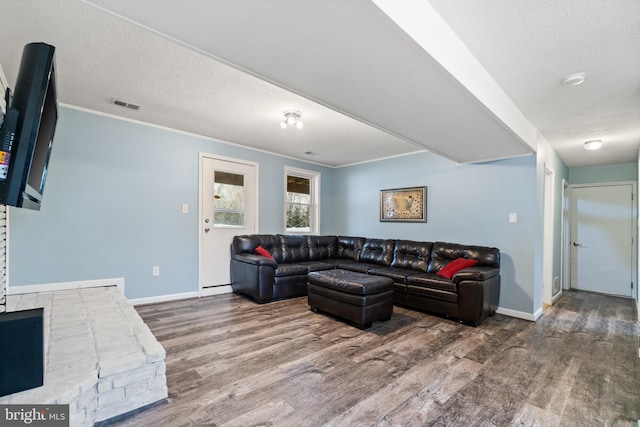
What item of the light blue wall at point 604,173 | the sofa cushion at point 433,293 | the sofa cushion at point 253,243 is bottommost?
the sofa cushion at point 433,293

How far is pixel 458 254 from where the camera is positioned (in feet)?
13.0

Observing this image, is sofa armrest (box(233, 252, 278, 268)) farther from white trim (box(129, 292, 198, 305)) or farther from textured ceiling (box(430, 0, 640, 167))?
textured ceiling (box(430, 0, 640, 167))

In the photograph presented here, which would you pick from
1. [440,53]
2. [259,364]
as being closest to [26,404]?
[259,364]

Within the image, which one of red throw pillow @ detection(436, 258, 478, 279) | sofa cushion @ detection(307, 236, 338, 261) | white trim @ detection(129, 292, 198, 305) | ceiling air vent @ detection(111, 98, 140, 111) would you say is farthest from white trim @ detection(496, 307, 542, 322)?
ceiling air vent @ detection(111, 98, 140, 111)

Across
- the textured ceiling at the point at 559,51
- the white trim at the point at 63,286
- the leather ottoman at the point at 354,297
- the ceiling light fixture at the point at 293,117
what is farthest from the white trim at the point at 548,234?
the white trim at the point at 63,286

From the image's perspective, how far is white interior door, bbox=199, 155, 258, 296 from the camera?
14.3 feet

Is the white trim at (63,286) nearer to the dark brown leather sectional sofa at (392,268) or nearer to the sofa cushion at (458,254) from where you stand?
Answer: the dark brown leather sectional sofa at (392,268)

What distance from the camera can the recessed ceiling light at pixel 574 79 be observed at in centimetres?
226

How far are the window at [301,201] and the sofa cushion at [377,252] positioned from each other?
4.53 ft

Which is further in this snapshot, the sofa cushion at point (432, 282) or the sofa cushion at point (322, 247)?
the sofa cushion at point (322, 247)

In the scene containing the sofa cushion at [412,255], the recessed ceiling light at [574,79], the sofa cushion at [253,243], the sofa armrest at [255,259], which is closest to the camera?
the recessed ceiling light at [574,79]

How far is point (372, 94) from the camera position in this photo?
82.4 inches

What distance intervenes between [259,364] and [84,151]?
3.17 m

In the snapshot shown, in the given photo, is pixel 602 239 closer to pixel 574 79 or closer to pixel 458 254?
pixel 458 254
